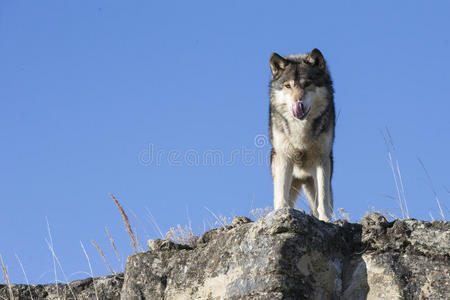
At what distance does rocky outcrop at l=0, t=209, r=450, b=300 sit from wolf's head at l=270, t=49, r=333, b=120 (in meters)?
2.83

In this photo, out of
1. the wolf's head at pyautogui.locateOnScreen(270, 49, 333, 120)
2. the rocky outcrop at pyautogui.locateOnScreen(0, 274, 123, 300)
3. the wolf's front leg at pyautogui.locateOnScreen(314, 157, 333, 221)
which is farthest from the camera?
the wolf's head at pyautogui.locateOnScreen(270, 49, 333, 120)

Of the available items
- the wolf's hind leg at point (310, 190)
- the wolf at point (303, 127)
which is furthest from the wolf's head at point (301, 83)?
the wolf's hind leg at point (310, 190)

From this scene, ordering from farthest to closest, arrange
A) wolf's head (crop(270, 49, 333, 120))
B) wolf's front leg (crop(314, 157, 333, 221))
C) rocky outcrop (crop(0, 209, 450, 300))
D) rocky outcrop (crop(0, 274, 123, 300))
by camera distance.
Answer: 1. wolf's head (crop(270, 49, 333, 120))
2. wolf's front leg (crop(314, 157, 333, 221))
3. rocky outcrop (crop(0, 274, 123, 300))
4. rocky outcrop (crop(0, 209, 450, 300))

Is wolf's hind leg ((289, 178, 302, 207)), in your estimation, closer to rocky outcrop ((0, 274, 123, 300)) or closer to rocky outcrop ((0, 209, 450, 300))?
rocky outcrop ((0, 274, 123, 300))

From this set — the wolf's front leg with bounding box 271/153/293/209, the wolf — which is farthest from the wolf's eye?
the wolf's front leg with bounding box 271/153/293/209

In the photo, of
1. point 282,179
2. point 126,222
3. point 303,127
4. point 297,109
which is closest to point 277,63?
point 297,109

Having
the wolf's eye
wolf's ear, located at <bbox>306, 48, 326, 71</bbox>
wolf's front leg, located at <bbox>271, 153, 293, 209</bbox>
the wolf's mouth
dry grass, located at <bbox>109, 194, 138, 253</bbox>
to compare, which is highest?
wolf's ear, located at <bbox>306, 48, 326, 71</bbox>

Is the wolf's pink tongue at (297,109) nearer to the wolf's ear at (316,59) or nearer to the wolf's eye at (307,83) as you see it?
the wolf's eye at (307,83)

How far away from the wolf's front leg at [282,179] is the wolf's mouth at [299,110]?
1.67 feet

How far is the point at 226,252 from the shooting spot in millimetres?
3756

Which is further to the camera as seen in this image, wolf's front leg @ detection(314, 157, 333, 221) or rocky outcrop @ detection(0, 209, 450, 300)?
wolf's front leg @ detection(314, 157, 333, 221)

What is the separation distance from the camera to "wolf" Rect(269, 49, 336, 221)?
Result: 6574 mm

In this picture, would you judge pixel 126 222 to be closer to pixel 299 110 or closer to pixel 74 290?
pixel 74 290

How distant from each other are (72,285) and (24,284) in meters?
0.50
